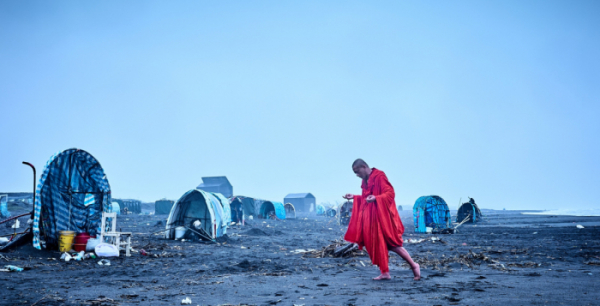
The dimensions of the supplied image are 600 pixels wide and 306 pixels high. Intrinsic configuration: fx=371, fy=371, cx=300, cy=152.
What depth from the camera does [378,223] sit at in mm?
6352

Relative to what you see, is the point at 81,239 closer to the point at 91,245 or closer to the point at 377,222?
the point at 91,245

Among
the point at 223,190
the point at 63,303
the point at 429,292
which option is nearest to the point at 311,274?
the point at 429,292

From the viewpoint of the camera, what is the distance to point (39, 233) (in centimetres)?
999

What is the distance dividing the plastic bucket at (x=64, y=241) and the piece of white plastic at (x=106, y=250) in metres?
1.06

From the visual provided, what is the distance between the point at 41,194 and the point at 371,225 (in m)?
9.11

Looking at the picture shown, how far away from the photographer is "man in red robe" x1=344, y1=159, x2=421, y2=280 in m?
6.28

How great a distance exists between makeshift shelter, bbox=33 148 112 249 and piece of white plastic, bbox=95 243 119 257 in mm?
1796

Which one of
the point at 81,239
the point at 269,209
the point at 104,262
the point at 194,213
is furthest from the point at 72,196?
the point at 269,209

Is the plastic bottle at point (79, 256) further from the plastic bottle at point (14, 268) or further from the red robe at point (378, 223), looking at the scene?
the red robe at point (378, 223)

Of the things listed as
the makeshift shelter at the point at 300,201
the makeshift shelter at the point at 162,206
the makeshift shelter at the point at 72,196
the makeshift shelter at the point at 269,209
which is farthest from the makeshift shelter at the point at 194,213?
the makeshift shelter at the point at 300,201

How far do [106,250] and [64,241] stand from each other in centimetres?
135

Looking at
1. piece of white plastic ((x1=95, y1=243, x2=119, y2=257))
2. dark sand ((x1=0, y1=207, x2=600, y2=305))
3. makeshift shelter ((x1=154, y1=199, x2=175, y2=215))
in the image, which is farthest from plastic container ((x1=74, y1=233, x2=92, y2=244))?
makeshift shelter ((x1=154, y1=199, x2=175, y2=215))

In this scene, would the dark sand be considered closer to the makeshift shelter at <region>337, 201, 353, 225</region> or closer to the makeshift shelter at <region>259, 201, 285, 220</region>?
the makeshift shelter at <region>337, 201, 353, 225</region>

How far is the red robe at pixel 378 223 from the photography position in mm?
6289
